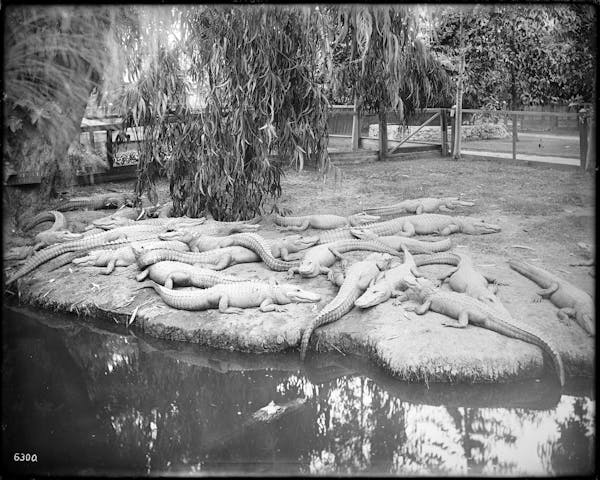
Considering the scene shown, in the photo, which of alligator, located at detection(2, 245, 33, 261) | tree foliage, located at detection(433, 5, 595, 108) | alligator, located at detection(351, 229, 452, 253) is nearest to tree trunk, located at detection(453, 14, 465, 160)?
tree foliage, located at detection(433, 5, 595, 108)

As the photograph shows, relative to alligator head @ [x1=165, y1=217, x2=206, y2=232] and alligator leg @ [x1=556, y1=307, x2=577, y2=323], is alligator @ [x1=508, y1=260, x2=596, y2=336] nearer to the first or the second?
alligator leg @ [x1=556, y1=307, x2=577, y2=323]

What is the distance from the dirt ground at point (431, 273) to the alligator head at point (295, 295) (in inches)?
2.2

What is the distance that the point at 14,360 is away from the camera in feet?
8.14

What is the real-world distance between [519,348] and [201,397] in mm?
1459

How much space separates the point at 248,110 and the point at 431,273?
1.64 metres

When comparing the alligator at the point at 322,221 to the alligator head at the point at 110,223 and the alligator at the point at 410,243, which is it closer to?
the alligator at the point at 410,243

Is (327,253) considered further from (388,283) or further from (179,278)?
(179,278)

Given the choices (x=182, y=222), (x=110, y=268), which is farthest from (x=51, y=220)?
(x=182, y=222)

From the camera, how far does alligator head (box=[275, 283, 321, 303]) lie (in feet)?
10.2

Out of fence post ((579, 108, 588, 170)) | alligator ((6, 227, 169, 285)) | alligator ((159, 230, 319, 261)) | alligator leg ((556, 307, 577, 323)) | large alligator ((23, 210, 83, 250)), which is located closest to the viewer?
alligator leg ((556, 307, 577, 323))

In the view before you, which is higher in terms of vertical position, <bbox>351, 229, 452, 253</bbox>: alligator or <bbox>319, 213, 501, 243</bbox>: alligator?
<bbox>319, 213, 501, 243</bbox>: alligator

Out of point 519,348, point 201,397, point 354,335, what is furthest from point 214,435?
point 519,348

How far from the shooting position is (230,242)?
3855 mm

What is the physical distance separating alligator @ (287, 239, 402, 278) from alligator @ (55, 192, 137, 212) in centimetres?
131
